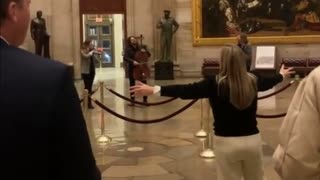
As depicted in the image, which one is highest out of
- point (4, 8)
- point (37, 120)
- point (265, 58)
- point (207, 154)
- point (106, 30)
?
point (4, 8)

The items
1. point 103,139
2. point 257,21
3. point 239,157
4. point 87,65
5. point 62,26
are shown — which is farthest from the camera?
point 62,26

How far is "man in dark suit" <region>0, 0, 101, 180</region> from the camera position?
1.63m

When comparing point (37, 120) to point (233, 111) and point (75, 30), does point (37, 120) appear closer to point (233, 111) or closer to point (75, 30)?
point (233, 111)

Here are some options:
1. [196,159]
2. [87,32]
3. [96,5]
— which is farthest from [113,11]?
[196,159]

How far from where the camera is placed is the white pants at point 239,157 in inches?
181

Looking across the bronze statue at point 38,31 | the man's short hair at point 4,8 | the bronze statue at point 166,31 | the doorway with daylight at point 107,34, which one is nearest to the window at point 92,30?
the doorway with daylight at point 107,34

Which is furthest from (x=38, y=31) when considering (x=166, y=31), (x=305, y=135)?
(x=305, y=135)

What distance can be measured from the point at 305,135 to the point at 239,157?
2.40 m

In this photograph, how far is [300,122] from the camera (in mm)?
2299

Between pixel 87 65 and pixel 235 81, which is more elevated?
pixel 235 81

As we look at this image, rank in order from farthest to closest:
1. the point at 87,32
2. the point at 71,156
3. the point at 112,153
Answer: the point at 87,32 < the point at 112,153 < the point at 71,156

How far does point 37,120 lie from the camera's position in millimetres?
1623

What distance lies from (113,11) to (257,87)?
1907cm

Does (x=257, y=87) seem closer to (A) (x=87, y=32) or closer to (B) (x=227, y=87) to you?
(B) (x=227, y=87)
